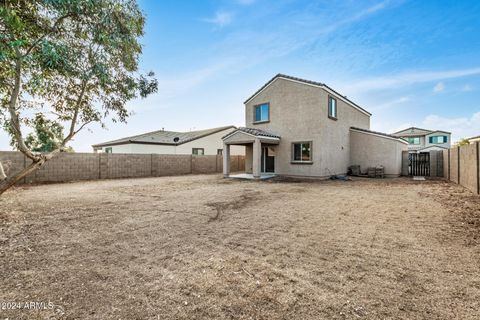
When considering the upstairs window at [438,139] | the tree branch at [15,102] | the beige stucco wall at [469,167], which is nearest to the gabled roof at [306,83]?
the beige stucco wall at [469,167]

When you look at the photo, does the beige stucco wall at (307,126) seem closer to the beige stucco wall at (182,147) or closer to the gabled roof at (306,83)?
the gabled roof at (306,83)

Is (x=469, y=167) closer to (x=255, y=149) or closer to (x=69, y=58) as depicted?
(x=255, y=149)

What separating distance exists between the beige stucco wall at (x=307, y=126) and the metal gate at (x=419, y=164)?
16.0 ft

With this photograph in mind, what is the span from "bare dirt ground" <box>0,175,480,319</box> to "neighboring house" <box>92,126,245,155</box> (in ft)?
57.8

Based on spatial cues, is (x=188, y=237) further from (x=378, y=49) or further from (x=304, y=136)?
(x=378, y=49)

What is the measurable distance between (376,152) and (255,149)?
9799 millimetres

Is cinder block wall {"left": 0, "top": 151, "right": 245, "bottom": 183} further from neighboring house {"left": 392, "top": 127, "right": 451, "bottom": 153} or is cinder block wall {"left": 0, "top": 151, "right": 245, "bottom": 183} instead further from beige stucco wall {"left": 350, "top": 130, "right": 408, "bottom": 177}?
neighboring house {"left": 392, "top": 127, "right": 451, "bottom": 153}

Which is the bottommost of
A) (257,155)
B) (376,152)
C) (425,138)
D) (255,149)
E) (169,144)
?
(257,155)

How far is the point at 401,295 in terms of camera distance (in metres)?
2.39

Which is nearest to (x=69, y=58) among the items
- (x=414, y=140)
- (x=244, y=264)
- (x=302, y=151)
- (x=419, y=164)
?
(x=244, y=264)

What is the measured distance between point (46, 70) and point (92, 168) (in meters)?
10.6

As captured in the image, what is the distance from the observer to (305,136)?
14.4 metres

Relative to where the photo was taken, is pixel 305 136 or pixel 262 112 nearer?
pixel 305 136

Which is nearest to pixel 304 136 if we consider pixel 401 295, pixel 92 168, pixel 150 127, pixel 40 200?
pixel 401 295
